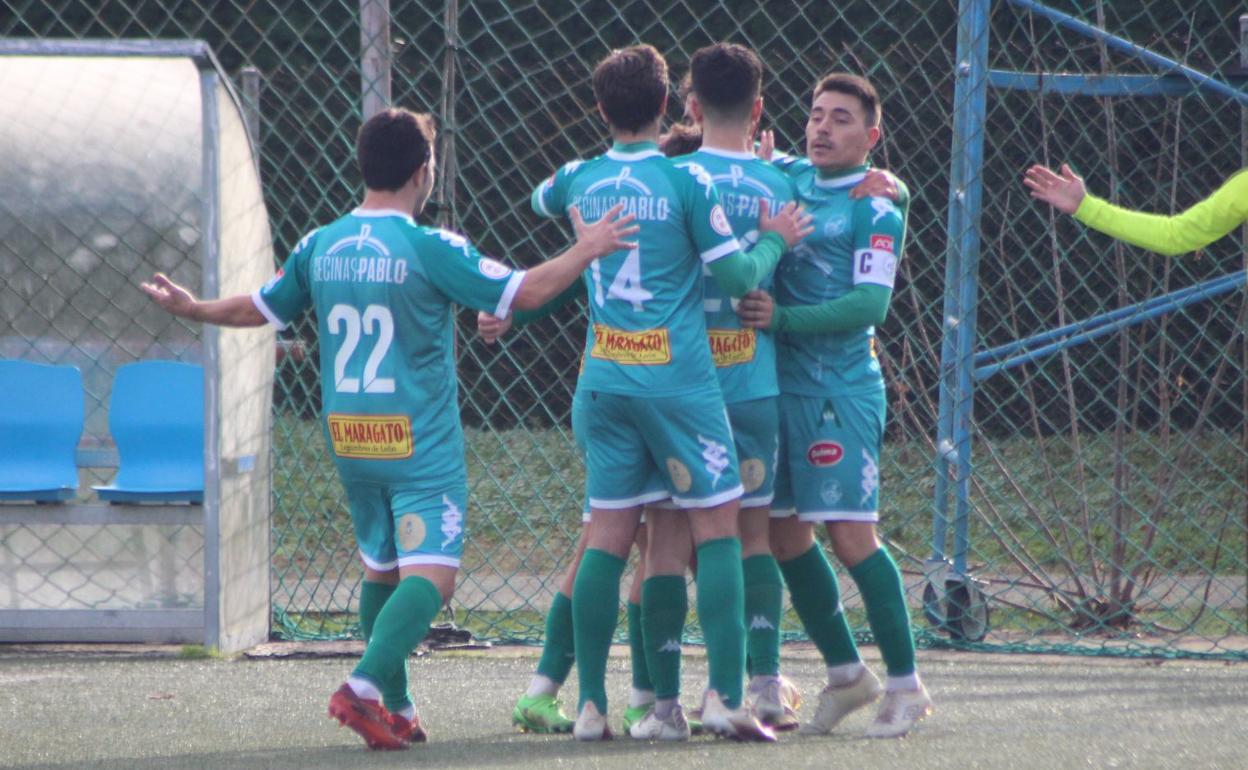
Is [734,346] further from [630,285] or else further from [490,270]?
[490,270]

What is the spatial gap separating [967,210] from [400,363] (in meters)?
2.50

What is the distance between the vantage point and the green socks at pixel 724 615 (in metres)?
4.12

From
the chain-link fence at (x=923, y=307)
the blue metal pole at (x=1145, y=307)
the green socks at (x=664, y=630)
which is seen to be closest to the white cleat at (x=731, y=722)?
the green socks at (x=664, y=630)

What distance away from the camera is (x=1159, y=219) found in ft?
15.0

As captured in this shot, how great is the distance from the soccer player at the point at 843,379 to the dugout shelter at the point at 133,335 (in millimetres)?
2220

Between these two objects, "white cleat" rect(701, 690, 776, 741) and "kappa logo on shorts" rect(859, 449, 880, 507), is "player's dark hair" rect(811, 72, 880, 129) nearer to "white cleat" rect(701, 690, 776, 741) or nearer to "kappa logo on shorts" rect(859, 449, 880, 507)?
"kappa logo on shorts" rect(859, 449, 880, 507)

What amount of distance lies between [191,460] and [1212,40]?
242 inches

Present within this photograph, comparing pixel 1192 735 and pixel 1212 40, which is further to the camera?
pixel 1212 40

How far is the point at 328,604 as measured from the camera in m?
6.41

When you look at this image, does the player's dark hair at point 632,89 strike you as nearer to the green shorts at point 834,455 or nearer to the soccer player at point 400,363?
the soccer player at point 400,363

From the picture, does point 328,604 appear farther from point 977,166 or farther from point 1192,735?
point 1192,735

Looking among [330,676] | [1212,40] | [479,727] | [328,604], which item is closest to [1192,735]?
[479,727]

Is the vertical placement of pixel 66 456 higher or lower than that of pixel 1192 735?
higher

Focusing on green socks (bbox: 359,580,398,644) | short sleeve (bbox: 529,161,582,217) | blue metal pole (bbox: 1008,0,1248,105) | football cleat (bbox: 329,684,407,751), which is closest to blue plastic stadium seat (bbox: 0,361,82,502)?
green socks (bbox: 359,580,398,644)
